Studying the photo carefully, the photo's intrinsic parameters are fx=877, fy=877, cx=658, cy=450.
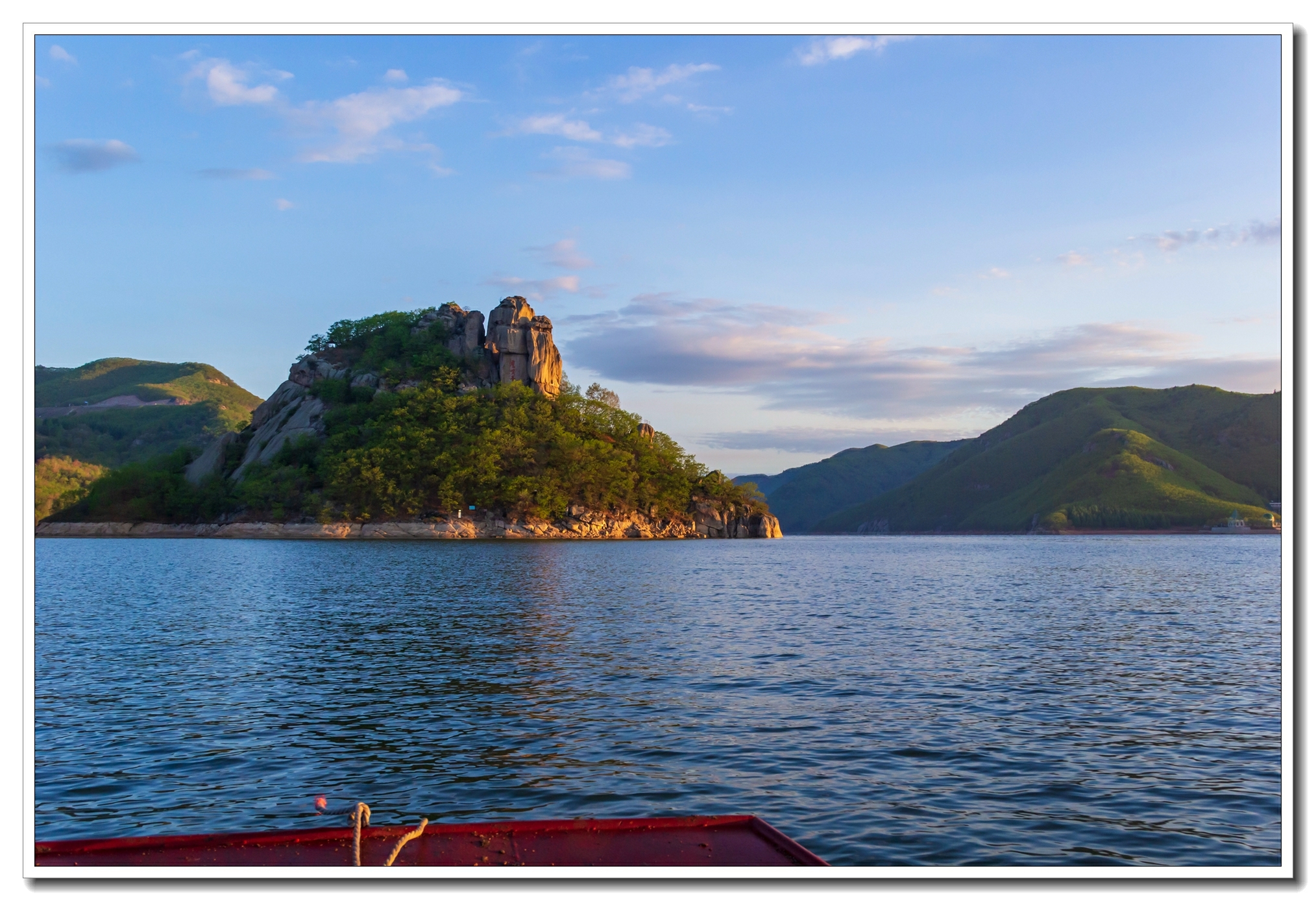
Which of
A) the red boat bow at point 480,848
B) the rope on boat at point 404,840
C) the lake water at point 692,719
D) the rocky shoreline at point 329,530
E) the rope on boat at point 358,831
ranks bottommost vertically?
the rocky shoreline at point 329,530

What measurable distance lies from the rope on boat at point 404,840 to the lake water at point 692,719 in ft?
17.6

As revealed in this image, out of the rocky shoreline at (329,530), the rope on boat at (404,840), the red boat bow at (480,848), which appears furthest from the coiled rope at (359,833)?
the rocky shoreline at (329,530)

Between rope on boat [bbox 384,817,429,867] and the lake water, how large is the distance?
5.37m

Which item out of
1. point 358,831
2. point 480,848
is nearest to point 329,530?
point 480,848

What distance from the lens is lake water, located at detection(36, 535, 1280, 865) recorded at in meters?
16.1

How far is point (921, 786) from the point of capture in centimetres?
1770

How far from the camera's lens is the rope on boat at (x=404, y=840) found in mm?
9789

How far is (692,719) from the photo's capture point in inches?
932

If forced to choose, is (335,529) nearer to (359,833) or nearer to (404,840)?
(359,833)

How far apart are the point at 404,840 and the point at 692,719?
46.7ft
